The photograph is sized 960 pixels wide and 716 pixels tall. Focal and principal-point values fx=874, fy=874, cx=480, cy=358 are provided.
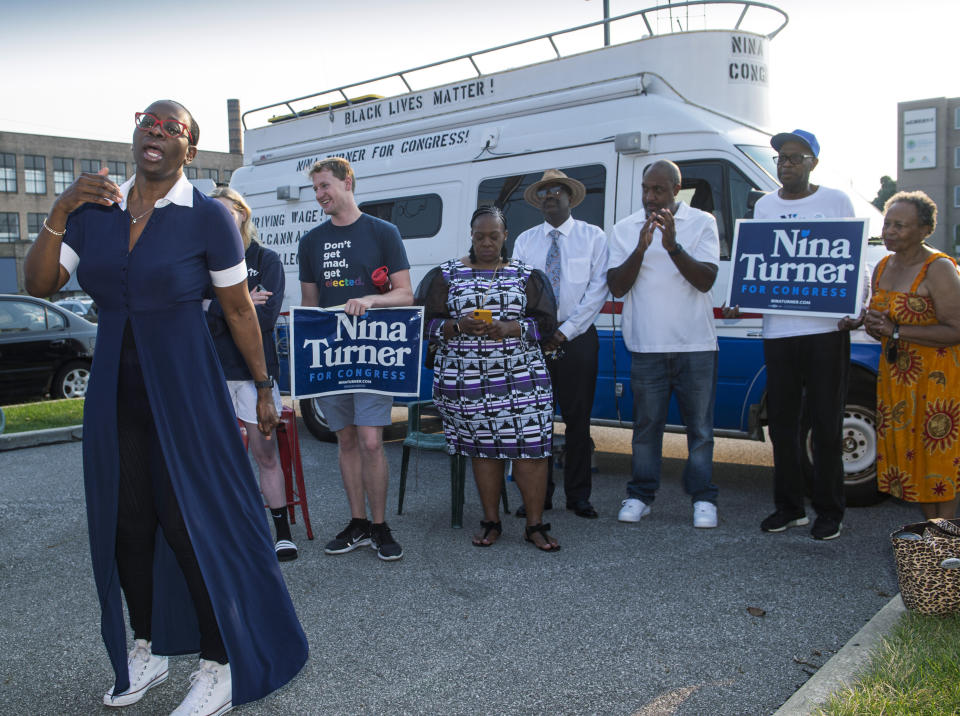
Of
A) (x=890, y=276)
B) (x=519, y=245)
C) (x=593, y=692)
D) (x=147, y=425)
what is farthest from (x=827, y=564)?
(x=147, y=425)

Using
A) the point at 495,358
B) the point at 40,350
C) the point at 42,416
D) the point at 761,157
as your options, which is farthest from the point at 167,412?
the point at 40,350

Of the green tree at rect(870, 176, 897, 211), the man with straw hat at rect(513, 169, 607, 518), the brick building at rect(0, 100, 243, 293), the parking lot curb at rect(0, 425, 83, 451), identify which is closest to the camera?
the man with straw hat at rect(513, 169, 607, 518)

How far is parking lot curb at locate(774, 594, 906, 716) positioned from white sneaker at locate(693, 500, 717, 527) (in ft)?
5.48

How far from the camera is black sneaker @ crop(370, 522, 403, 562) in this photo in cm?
471

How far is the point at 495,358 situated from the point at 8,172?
2519 inches

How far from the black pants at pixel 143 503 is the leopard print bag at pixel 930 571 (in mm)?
2585

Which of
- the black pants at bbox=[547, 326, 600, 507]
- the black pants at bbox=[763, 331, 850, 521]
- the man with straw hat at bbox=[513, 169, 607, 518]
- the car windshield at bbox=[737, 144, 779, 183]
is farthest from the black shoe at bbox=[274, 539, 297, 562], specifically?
the car windshield at bbox=[737, 144, 779, 183]

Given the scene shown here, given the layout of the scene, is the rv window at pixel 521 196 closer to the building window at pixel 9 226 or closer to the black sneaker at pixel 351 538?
the black sneaker at pixel 351 538

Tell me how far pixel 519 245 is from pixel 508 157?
139 cm

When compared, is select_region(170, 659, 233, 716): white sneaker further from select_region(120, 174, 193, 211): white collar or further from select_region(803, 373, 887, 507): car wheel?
select_region(803, 373, 887, 507): car wheel

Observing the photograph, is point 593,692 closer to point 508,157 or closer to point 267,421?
point 267,421

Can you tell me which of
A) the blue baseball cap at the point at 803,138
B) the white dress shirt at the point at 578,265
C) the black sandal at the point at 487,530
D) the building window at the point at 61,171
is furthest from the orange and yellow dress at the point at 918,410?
the building window at the point at 61,171

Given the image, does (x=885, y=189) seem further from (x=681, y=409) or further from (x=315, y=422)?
(x=681, y=409)

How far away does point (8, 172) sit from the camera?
58844 mm
